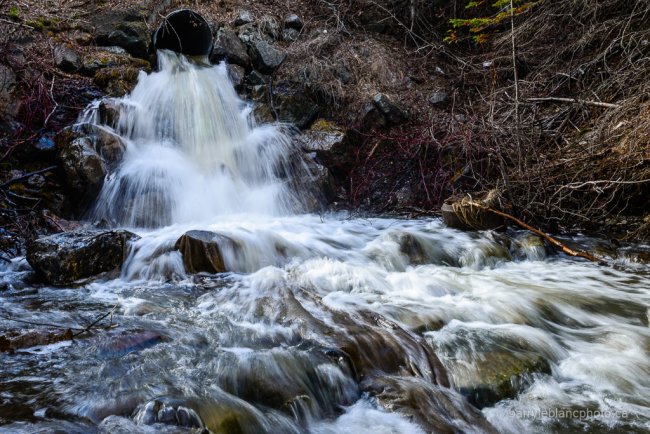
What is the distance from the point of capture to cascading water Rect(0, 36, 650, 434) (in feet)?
7.48

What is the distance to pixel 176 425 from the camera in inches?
77.8

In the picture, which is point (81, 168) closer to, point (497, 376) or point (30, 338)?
point (30, 338)

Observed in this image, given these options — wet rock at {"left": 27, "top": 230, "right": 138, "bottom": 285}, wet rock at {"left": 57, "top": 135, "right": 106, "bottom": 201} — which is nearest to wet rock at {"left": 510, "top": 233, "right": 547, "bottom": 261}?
wet rock at {"left": 27, "top": 230, "right": 138, "bottom": 285}

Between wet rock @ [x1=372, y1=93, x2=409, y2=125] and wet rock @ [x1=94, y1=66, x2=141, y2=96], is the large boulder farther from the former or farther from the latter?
wet rock @ [x1=372, y1=93, x2=409, y2=125]

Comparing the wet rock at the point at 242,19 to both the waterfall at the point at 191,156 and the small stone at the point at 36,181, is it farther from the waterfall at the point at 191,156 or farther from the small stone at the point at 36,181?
the small stone at the point at 36,181

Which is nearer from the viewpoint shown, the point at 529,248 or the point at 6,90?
the point at 529,248

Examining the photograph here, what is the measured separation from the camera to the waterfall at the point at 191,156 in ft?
19.2

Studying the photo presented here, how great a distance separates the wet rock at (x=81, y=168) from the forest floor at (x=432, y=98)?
7.6 inches

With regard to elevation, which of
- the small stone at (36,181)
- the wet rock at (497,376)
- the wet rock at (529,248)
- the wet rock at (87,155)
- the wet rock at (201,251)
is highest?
the wet rock at (87,155)

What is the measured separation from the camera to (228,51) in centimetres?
820

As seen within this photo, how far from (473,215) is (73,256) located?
14.0 ft

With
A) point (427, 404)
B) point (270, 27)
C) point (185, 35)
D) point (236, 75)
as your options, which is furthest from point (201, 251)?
point (270, 27)

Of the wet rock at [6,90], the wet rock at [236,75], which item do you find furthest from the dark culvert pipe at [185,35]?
the wet rock at [6,90]

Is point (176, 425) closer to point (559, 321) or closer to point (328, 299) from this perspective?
point (328, 299)
